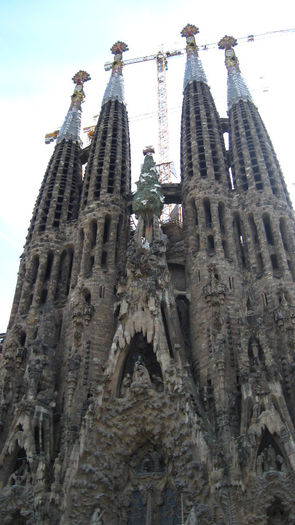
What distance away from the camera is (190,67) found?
1503 inches

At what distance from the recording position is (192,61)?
39.0 m

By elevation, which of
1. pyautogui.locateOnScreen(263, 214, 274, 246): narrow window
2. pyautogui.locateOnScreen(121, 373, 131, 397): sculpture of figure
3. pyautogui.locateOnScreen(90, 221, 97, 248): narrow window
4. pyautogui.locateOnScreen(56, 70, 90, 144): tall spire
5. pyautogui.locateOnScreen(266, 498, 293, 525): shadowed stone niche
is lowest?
pyautogui.locateOnScreen(266, 498, 293, 525): shadowed stone niche

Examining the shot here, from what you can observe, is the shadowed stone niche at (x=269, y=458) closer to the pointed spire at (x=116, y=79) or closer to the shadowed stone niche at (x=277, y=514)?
the shadowed stone niche at (x=277, y=514)

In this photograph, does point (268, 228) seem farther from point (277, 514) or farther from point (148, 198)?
point (277, 514)

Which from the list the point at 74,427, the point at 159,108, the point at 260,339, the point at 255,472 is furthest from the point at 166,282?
the point at 159,108

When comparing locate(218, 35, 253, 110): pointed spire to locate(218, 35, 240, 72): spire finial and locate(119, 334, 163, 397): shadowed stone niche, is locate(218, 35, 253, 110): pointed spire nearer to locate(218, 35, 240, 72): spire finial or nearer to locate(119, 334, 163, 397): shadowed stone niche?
locate(218, 35, 240, 72): spire finial

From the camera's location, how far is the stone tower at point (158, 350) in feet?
57.5

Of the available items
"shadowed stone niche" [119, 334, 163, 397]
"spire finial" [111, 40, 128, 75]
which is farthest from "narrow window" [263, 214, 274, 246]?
"spire finial" [111, 40, 128, 75]

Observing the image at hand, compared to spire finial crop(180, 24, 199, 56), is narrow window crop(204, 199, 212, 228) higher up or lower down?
lower down

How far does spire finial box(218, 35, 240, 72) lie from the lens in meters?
38.7

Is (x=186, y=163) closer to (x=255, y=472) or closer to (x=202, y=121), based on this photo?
(x=202, y=121)

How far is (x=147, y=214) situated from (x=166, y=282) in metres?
5.25

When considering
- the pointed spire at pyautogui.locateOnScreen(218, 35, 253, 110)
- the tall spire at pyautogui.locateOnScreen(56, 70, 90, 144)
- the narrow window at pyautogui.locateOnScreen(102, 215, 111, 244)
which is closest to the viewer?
the narrow window at pyautogui.locateOnScreen(102, 215, 111, 244)

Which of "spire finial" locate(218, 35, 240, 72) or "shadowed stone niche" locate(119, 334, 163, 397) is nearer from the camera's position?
"shadowed stone niche" locate(119, 334, 163, 397)
